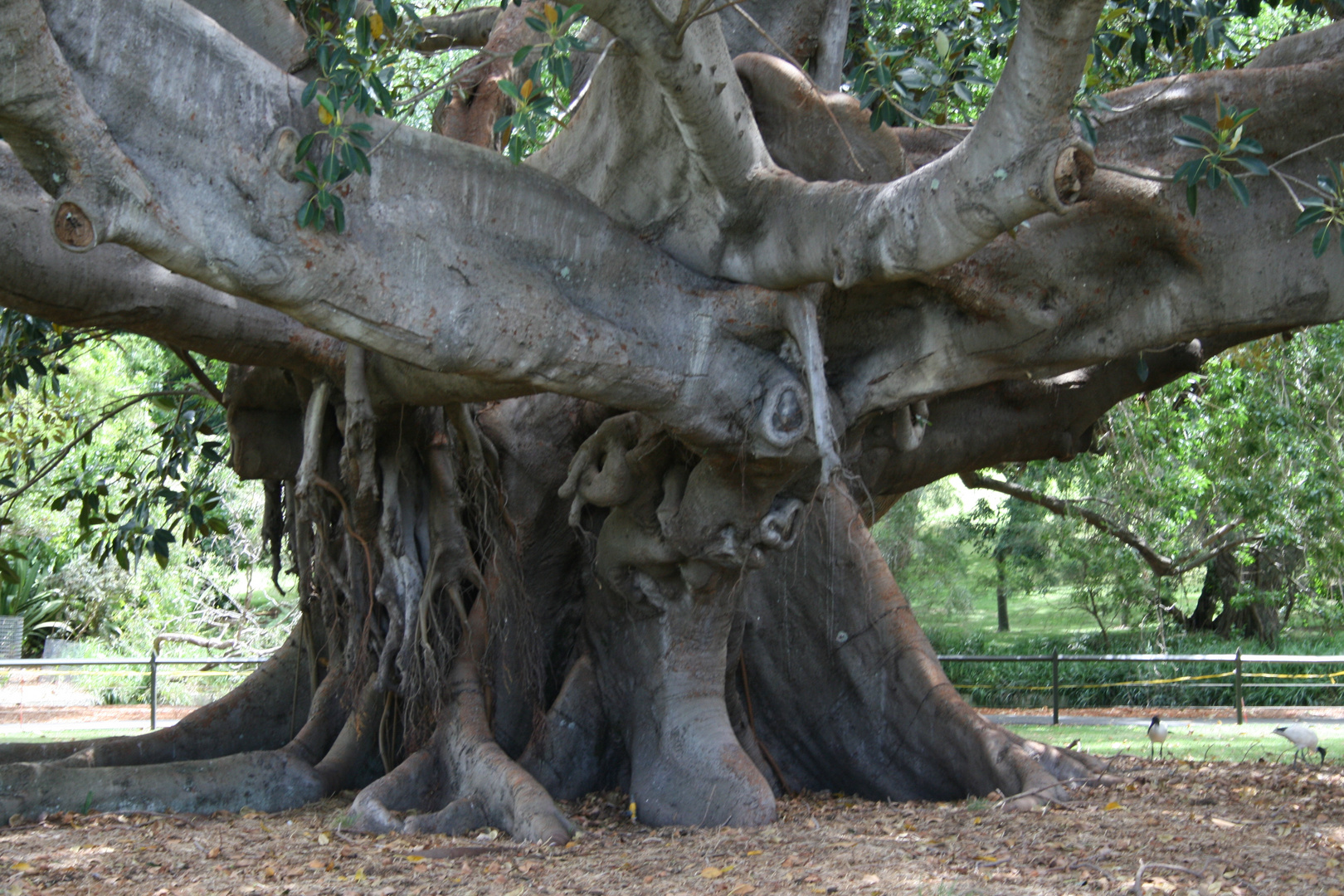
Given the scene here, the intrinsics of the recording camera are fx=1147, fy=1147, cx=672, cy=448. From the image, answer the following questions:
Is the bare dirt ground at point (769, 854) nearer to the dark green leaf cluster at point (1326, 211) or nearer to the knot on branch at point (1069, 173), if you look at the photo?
the dark green leaf cluster at point (1326, 211)

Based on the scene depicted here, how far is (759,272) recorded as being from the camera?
14.7ft

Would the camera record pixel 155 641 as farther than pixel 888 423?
Yes

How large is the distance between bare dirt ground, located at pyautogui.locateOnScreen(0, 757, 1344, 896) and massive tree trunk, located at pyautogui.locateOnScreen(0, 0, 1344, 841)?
1.20 feet

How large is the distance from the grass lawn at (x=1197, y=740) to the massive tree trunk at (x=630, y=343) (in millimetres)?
2725

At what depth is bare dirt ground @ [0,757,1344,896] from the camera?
13.5ft

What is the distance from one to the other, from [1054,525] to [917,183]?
1605 centimetres

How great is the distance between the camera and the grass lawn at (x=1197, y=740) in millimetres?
8445

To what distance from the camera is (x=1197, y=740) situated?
383 inches

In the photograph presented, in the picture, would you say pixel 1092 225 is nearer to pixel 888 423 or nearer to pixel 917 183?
pixel 917 183

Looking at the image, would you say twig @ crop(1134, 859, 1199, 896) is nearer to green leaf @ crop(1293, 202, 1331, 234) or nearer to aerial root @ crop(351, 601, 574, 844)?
green leaf @ crop(1293, 202, 1331, 234)

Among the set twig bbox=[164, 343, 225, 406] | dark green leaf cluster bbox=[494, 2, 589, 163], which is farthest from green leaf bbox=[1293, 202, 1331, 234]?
twig bbox=[164, 343, 225, 406]

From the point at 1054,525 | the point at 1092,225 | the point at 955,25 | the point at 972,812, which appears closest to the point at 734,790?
the point at 972,812

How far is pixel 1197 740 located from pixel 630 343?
764 cm

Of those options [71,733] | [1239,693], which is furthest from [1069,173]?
[71,733]
